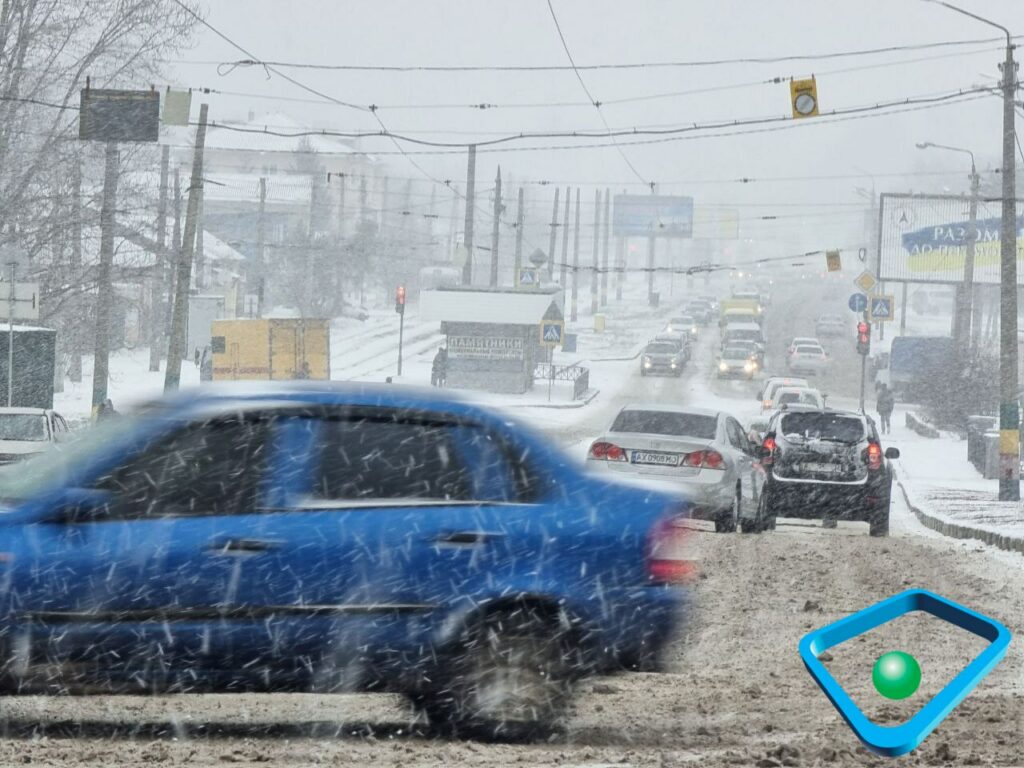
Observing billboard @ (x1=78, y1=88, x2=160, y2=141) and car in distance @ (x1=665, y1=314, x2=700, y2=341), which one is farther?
car in distance @ (x1=665, y1=314, x2=700, y2=341)

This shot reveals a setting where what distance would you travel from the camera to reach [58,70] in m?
40.4

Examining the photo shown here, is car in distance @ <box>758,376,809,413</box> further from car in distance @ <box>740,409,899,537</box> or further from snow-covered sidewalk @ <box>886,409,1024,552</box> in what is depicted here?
car in distance @ <box>740,409,899,537</box>

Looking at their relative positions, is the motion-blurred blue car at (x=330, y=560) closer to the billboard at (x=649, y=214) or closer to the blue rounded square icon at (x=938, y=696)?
the blue rounded square icon at (x=938, y=696)

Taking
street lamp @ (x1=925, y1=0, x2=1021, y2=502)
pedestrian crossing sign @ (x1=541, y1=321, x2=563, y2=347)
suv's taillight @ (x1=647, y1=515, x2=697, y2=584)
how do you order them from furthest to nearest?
pedestrian crossing sign @ (x1=541, y1=321, x2=563, y2=347) → street lamp @ (x1=925, y1=0, x2=1021, y2=502) → suv's taillight @ (x1=647, y1=515, x2=697, y2=584)

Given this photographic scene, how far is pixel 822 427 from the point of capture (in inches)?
794

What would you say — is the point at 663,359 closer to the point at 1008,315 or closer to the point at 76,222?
the point at 76,222

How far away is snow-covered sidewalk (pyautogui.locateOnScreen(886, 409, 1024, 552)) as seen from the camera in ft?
68.0

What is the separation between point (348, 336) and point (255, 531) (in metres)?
79.0

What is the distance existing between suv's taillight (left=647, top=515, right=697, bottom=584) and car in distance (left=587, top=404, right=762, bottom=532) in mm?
9709

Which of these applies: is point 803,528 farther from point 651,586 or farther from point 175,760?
point 175,760

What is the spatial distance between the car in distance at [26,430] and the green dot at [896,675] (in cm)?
2037

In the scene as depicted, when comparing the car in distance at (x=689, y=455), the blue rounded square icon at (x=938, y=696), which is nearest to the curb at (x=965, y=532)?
the car in distance at (x=689, y=455)

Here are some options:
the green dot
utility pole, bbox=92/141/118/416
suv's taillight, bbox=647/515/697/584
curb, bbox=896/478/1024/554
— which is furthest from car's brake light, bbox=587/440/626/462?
utility pole, bbox=92/141/118/416

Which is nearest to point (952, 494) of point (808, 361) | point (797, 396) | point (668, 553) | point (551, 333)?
point (797, 396)
